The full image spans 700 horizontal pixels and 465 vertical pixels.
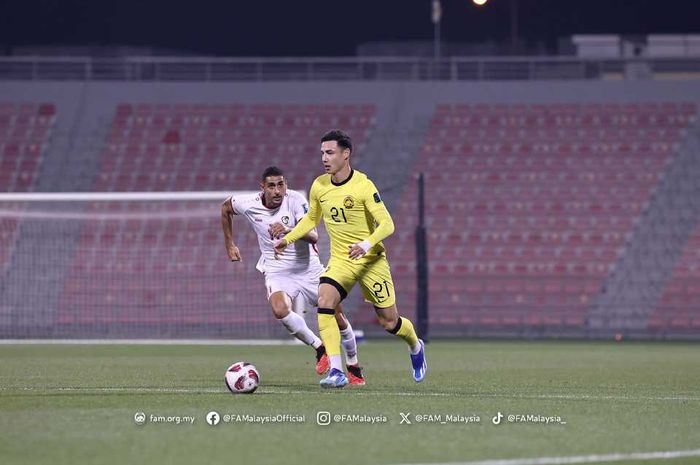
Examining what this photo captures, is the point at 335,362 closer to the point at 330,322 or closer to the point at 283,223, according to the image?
the point at 330,322

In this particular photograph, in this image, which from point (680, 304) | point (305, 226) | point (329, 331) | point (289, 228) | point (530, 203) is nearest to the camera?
point (329, 331)

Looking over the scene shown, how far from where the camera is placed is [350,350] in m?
11.5

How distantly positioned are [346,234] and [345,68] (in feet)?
73.8

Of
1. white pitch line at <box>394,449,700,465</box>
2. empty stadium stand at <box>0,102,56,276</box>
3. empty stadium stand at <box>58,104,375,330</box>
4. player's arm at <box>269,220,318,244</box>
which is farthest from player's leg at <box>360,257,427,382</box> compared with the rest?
empty stadium stand at <box>0,102,56,276</box>

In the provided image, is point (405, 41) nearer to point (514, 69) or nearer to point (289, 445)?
point (514, 69)

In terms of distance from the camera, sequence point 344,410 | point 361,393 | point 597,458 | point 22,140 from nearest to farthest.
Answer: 1. point 597,458
2. point 344,410
3. point 361,393
4. point 22,140

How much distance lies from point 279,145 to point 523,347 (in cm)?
1107

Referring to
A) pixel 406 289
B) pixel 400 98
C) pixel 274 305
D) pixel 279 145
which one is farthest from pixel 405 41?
pixel 274 305

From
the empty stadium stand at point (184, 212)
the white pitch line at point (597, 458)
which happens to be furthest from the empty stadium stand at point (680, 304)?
the white pitch line at point (597, 458)

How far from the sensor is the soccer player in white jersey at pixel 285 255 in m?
12.4

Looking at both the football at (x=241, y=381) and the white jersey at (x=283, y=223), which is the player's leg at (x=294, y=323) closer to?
the white jersey at (x=283, y=223)

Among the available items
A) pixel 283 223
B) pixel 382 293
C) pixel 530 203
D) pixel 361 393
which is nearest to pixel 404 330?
pixel 382 293

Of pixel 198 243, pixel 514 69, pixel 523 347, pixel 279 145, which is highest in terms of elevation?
Result: pixel 514 69

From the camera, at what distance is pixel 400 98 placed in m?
31.6
